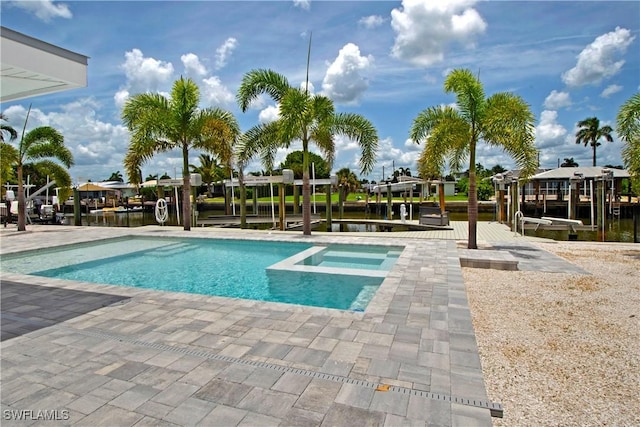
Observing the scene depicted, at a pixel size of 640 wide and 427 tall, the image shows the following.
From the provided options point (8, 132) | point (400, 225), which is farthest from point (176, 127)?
point (400, 225)

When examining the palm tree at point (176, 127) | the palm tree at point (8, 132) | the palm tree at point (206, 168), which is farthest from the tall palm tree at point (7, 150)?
the palm tree at point (206, 168)

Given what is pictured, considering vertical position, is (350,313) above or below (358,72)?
below

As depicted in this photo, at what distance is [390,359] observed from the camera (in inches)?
133

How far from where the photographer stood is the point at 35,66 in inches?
178

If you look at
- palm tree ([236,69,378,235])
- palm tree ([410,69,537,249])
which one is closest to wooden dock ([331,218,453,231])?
palm tree ([236,69,378,235])

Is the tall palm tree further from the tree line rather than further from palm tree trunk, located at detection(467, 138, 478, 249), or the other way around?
palm tree trunk, located at detection(467, 138, 478, 249)

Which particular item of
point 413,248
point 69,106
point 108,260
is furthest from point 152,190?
point 413,248

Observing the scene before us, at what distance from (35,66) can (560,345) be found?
695cm

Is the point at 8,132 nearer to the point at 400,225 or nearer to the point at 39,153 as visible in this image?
the point at 39,153

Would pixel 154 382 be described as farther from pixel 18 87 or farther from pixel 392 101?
pixel 392 101

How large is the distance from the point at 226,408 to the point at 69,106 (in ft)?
42.8

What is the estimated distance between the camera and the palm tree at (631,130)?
9266 mm

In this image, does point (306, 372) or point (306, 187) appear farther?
point (306, 187)

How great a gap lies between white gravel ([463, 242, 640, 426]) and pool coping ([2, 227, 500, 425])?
32cm
